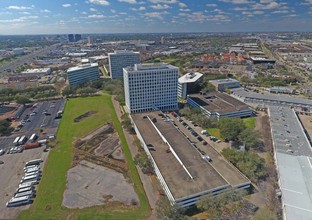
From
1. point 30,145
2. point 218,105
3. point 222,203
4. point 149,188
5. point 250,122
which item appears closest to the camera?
point 222,203

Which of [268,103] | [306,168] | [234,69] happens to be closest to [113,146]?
[306,168]

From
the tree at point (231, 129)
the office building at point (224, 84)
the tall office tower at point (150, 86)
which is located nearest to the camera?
the tree at point (231, 129)

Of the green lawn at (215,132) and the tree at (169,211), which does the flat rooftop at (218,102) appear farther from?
the tree at (169,211)

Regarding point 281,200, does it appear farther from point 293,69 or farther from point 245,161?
point 293,69

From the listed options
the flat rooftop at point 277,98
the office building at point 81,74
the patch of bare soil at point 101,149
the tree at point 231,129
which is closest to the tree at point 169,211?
the patch of bare soil at point 101,149

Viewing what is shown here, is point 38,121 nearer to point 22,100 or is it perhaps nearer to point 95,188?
point 22,100

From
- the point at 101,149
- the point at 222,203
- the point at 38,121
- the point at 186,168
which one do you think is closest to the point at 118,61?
the point at 38,121

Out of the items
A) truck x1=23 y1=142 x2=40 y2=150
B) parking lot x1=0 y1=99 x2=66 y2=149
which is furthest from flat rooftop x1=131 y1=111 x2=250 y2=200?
parking lot x1=0 y1=99 x2=66 y2=149

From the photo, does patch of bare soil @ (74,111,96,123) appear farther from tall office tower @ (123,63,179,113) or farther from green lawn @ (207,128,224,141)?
green lawn @ (207,128,224,141)
